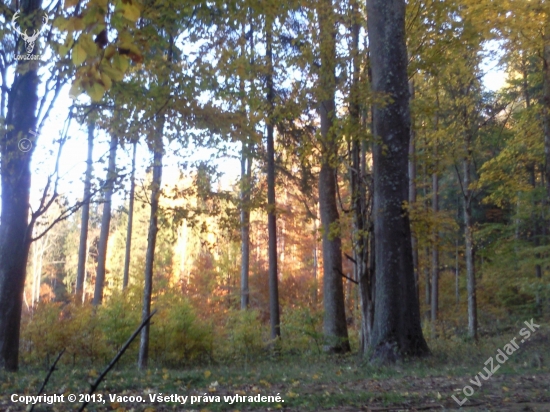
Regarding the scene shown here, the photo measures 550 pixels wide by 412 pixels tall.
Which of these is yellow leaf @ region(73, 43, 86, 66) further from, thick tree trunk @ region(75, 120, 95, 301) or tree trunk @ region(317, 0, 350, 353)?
tree trunk @ region(317, 0, 350, 353)

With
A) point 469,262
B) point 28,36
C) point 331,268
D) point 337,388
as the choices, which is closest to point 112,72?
point 337,388

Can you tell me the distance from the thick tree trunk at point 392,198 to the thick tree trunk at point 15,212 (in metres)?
6.23

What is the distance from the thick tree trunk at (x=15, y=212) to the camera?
29.9 ft

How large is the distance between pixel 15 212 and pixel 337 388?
258 inches

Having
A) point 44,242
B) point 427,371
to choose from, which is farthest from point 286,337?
point 44,242

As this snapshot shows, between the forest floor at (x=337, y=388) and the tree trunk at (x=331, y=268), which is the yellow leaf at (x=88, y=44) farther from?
the tree trunk at (x=331, y=268)

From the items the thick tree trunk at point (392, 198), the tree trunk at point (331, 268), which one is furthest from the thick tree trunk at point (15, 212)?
the tree trunk at point (331, 268)

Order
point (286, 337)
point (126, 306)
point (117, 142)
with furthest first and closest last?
point (286, 337)
point (126, 306)
point (117, 142)

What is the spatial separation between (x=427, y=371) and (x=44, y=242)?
37.7 metres

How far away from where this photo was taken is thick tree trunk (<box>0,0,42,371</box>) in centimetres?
910

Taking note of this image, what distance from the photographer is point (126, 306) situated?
13.0 meters

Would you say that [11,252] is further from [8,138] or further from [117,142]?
[117,142]

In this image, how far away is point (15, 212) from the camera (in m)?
9.36

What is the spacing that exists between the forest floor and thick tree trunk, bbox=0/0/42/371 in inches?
47.0
